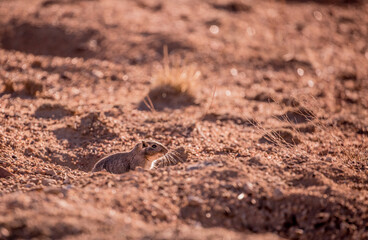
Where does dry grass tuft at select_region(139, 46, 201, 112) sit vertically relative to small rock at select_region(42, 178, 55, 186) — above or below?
below

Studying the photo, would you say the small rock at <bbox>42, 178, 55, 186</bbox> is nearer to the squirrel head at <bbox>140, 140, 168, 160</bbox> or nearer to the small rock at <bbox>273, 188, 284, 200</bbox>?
the squirrel head at <bbox>140, 140, 168, 160</bbox>

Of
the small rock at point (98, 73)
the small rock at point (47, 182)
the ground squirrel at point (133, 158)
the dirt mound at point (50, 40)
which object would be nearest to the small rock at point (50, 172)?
the small rock at point (47, 182)

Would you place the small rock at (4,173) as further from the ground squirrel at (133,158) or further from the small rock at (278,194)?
the small rock at (278,194)

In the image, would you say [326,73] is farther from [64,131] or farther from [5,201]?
[5,201]

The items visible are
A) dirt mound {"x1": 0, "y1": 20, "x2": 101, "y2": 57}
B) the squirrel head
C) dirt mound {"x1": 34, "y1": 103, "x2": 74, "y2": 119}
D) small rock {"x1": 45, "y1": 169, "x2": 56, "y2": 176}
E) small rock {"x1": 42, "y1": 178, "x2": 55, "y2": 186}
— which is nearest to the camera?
small rock {"x1": 42, "y1": 178, "x2": 55, "y2": 186}

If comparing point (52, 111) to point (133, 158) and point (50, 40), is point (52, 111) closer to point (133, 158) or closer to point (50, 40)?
point (133, 158)

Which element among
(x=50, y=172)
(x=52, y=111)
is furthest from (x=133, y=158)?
(x=52, y=111)

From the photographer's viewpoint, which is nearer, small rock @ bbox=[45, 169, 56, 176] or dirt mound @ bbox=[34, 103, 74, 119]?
small rock @ bbox=[45, 169, 56, 176]

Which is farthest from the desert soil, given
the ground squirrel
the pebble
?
the ground squirrel
